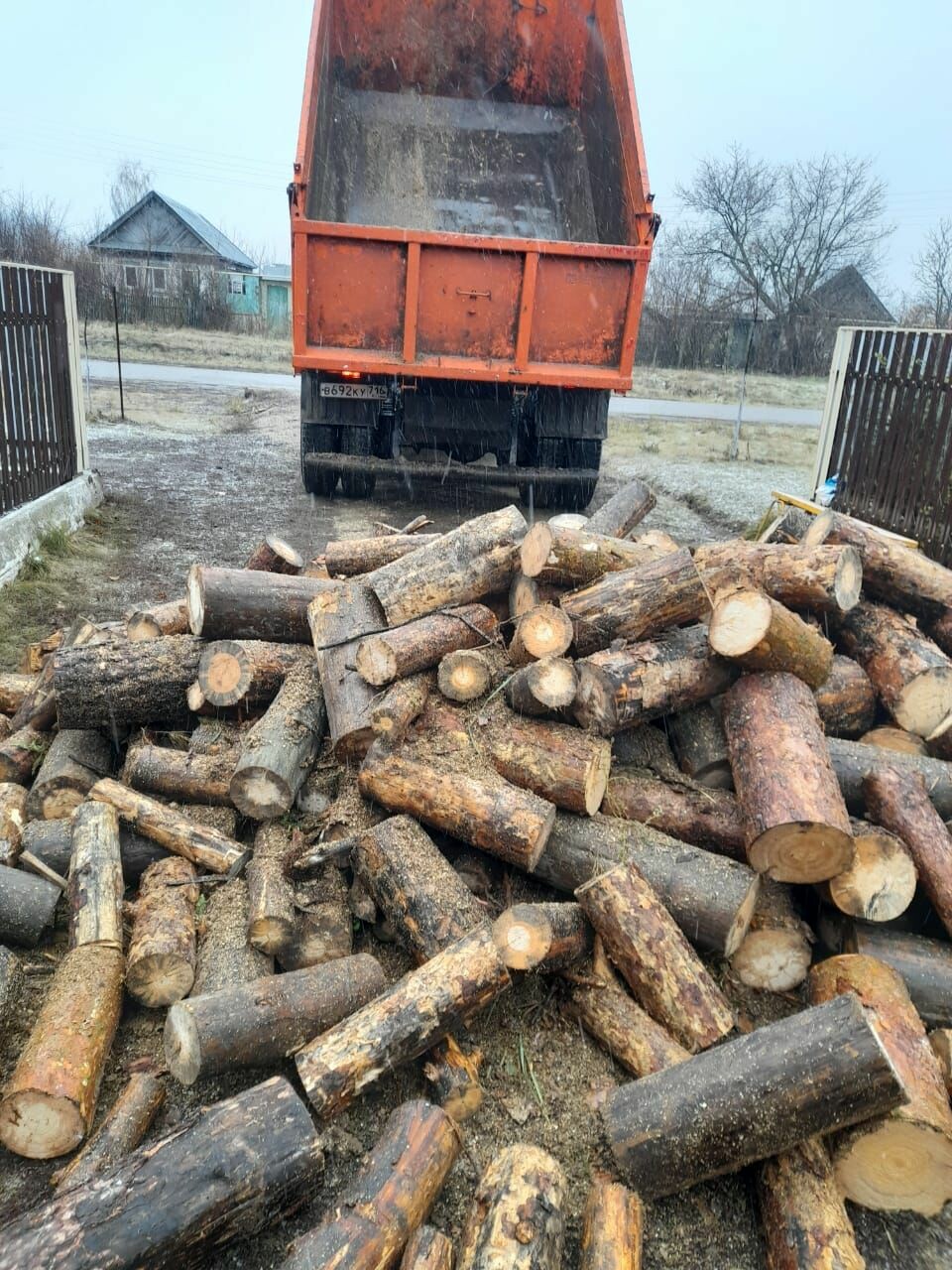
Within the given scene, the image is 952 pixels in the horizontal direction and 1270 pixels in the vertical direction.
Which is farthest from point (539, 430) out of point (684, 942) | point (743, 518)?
point (684, 942)

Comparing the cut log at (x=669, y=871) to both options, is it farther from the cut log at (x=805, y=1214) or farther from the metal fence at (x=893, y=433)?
the metal fence at (x=893, y=433)

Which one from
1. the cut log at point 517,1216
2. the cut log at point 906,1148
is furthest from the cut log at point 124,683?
the cut log at point 906,1148

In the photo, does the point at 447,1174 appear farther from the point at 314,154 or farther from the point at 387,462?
the point at 314,154

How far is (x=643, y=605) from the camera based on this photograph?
144 inches

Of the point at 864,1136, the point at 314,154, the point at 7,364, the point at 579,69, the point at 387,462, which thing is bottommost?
the point at 864,1136

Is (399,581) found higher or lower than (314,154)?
lower

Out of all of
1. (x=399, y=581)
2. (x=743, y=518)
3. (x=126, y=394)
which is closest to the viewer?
(x=399, y=581)

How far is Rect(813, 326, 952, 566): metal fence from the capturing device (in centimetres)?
719

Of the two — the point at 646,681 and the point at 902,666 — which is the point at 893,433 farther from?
the point at 646,681

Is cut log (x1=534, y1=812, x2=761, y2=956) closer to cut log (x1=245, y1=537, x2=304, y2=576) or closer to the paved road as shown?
cut log (x1=245, y1=537, x2=304, y2=576)

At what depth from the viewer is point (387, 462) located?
814 cm

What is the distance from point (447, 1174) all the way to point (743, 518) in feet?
26.4

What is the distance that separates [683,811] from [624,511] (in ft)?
8.38

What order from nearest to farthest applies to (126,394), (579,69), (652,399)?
(579,69) → (126,394) → (652,399)
